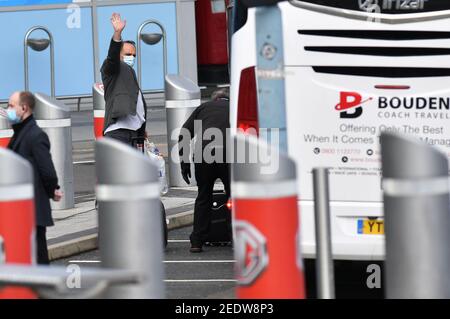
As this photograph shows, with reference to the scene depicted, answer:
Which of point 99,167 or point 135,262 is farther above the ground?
point 99,167

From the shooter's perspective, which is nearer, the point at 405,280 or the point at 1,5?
the point at 405,280

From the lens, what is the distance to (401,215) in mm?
6465

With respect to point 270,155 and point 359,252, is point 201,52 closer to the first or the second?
point 359,252

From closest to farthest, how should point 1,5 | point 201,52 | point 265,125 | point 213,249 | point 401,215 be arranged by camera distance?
point 401,215 < point 265,125 < point 213,249 < point 1,5 < point 201,52

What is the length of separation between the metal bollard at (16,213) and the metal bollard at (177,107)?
8.99m

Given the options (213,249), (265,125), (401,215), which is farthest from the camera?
(213,249)

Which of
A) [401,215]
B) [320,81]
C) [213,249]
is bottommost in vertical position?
[213,249]

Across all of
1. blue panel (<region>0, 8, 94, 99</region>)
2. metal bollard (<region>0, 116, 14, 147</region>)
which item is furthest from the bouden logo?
blue panel (<region>0, 8, 94, 99</region>)

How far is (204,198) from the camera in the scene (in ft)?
39.5

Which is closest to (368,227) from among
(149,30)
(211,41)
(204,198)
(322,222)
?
(322,222)

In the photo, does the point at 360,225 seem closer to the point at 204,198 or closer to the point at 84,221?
the point at 204,198

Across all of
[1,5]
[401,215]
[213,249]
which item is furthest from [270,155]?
[1,5]

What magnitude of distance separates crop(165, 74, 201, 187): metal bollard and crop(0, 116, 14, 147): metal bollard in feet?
10.8

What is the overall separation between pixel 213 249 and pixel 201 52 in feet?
45.2
